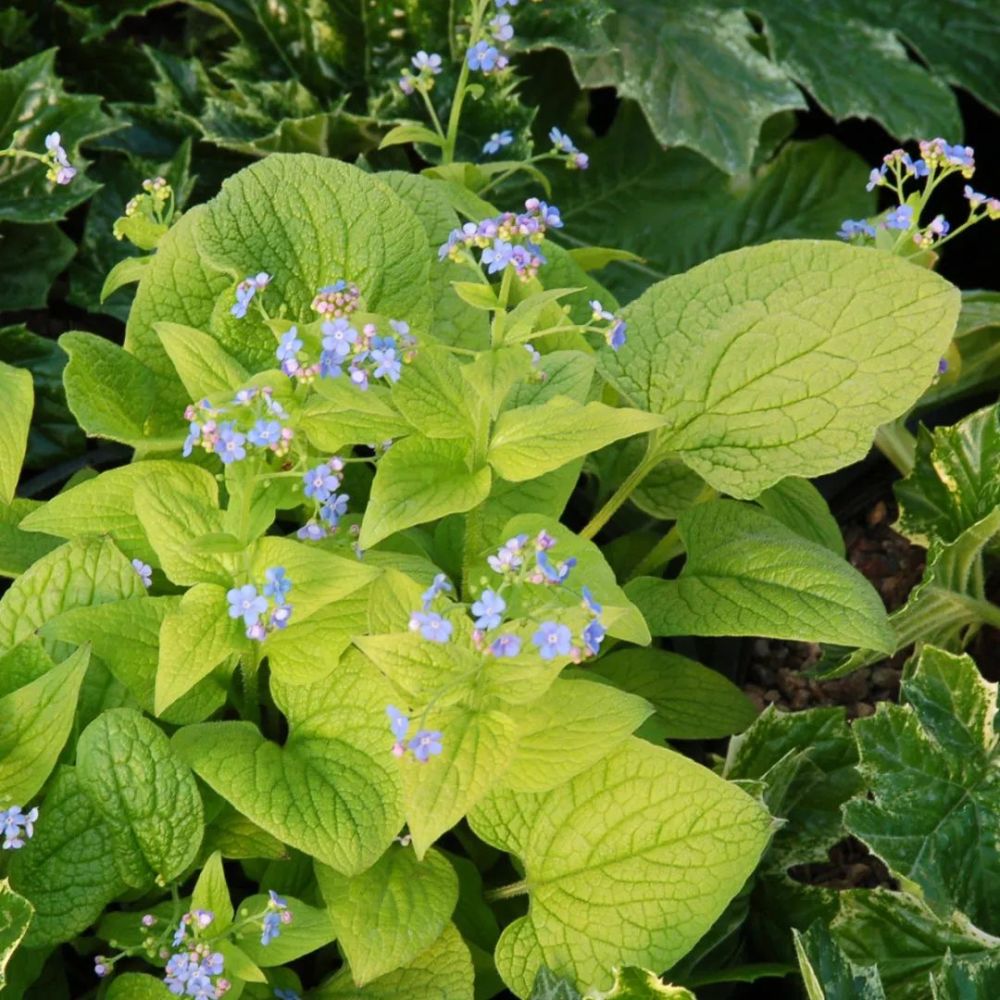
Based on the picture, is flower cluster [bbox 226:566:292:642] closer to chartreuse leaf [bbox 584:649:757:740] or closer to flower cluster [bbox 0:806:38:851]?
flower cluster [bbox 0:806:38:851]

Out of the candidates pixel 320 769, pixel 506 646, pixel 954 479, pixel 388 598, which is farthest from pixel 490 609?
pixel 954 479

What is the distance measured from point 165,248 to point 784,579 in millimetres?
528

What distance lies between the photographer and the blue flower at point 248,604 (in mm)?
816

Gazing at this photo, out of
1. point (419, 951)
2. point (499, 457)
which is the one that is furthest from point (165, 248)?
point (419, 951)

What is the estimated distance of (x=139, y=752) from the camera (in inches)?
35.0

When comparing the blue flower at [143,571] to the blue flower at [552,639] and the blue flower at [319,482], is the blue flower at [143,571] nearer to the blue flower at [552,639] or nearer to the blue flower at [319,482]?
the blue flower at [319,482]

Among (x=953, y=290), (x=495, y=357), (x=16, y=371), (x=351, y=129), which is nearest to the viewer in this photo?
(x=495, y=357)

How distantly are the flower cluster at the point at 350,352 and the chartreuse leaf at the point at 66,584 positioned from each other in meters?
0.23

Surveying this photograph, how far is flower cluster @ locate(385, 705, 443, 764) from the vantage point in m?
0.76

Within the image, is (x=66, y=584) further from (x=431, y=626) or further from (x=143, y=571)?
(x=431, y=626)

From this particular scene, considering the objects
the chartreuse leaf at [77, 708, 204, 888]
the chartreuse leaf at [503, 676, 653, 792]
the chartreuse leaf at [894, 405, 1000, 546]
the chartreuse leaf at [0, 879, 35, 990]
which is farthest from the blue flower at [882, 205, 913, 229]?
the chartreuse leaf at [0, 879, 35, 990]

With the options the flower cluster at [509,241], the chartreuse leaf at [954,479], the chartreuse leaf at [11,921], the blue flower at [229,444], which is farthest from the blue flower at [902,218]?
the chartreuse leaf at [11,921]

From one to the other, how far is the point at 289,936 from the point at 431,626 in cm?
27

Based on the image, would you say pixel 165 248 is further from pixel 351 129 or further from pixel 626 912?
pixel 626 912
